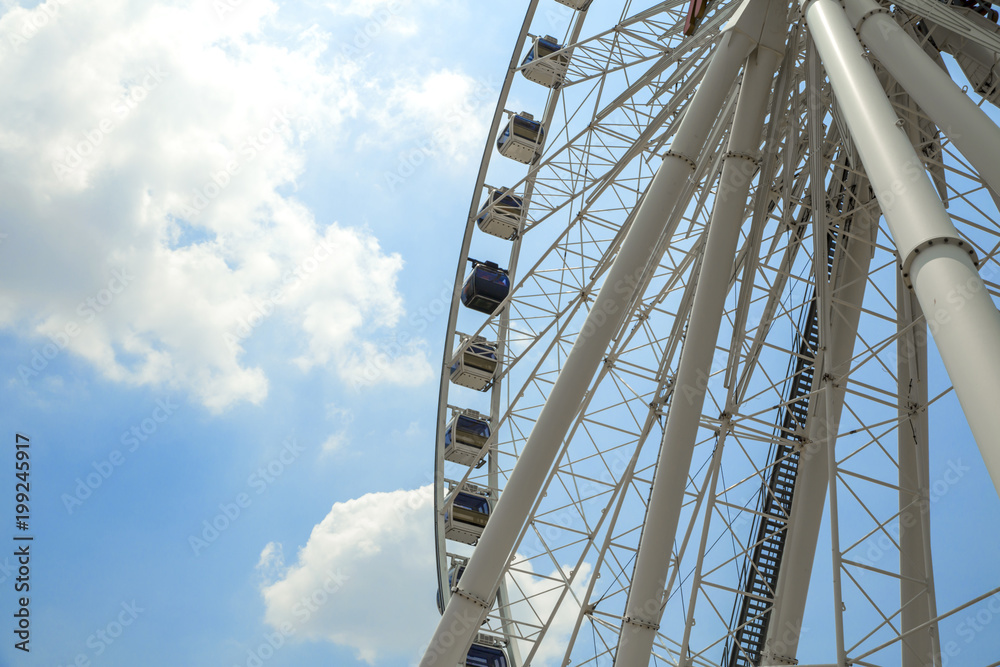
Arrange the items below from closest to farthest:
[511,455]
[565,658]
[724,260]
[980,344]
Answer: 1. [980,344]
2. [724,260]
3. [565,658]
4. [511,455]

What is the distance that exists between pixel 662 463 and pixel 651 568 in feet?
3.86

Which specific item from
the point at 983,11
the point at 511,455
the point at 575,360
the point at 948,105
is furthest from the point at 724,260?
the point at 511,455

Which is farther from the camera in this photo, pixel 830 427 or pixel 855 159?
pixel 855 159

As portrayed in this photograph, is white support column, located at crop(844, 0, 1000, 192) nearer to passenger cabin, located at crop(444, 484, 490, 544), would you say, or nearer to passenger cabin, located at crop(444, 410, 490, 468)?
passenger cabin, located at crop(444, 484, 490, 544)

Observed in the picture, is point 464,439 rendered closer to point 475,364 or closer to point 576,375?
point 475,364

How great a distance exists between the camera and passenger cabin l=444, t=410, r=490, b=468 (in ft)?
68.9

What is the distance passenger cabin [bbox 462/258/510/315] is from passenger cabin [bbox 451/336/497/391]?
39.0 inches

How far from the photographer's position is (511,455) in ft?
66.4

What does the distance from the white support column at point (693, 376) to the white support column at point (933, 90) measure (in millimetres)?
2500

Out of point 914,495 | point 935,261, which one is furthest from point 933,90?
point 914,495

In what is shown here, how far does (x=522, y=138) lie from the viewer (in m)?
22.5

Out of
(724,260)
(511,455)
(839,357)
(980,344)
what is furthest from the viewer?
(511,455)

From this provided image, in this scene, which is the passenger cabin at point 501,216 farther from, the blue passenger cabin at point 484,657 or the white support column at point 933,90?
the white support column at point 933,90

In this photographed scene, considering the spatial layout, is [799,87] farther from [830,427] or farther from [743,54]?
[830,427]
